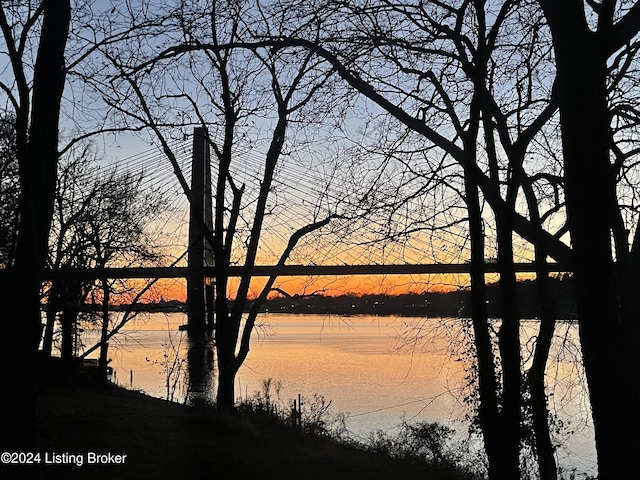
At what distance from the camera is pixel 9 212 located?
5.20 meters

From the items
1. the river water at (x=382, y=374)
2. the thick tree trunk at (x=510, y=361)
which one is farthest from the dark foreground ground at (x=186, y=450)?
the thick tree trunk at (x=510, y=361)

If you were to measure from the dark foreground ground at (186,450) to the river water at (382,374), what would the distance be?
3.69 feet

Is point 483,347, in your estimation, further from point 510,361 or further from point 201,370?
point 201,370

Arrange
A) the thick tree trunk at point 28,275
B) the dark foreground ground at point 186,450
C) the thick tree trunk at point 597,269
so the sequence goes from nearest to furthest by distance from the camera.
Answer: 1. the thick tree trunk at point 597,269
2. the thick tree trunk at point 28,275
3. the dark foreground ground at point 186,450

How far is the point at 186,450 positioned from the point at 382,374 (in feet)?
69.7

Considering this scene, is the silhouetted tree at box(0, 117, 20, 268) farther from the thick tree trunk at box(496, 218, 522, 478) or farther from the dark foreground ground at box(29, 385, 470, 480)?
the thick tree trunk at box(496, 218, 522, 478)

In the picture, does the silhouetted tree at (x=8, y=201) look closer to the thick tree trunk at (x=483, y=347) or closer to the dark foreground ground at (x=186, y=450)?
the dark foreground ground at (x=186, y=450)

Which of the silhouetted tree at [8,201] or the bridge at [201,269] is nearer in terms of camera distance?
the silhouetted tree at [8,201]

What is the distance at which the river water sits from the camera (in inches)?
305

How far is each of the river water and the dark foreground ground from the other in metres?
1.12

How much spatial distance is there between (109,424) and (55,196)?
6.26 meters

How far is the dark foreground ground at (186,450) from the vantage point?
23.9ft

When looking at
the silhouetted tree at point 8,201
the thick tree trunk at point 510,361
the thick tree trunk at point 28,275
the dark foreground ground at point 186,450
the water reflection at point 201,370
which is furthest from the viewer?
the water reflection at point 201,370

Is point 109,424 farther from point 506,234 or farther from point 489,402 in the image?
point 506,234
